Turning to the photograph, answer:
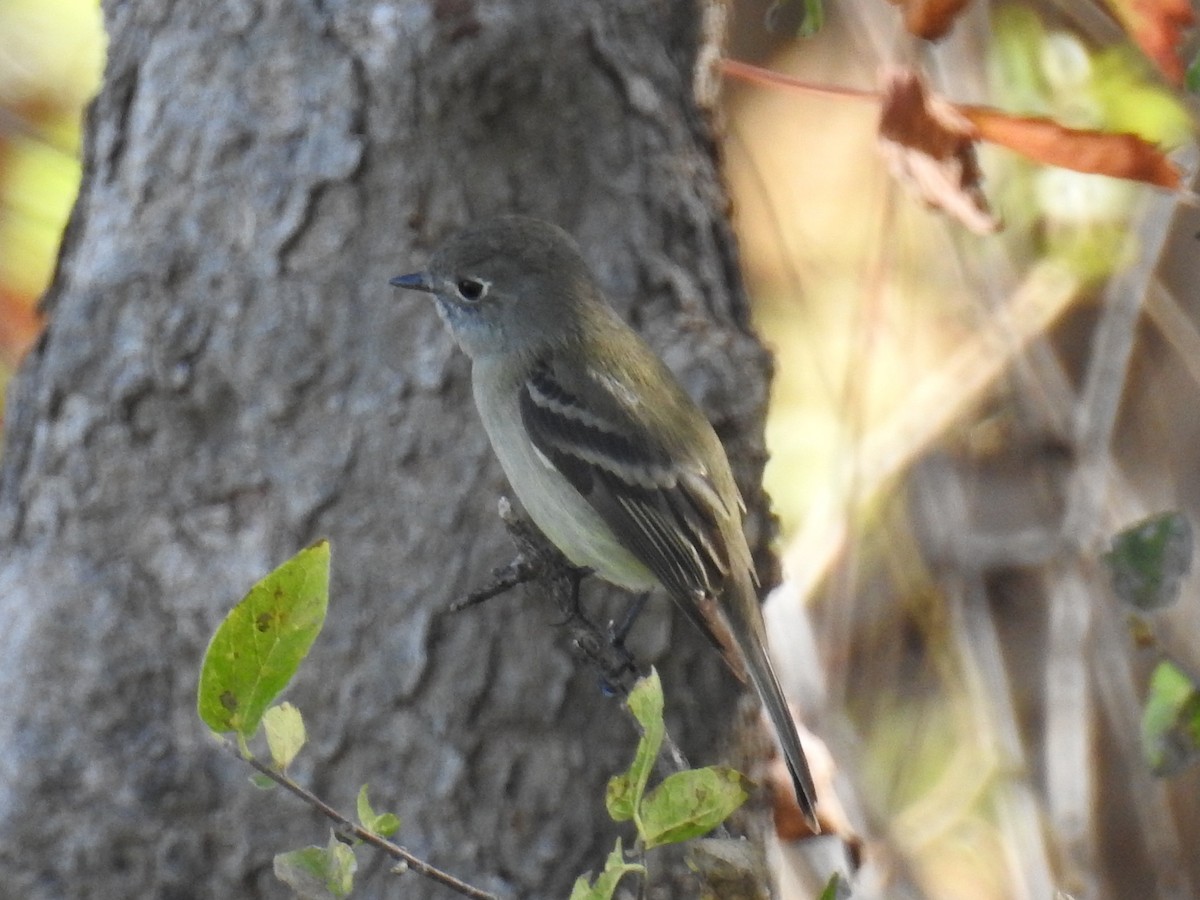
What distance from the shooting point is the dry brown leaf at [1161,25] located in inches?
103

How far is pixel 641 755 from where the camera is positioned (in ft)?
5.70

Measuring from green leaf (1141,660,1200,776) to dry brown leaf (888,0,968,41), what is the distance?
1299mm

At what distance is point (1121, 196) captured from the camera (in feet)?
15.9

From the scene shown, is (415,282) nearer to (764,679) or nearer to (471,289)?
(471,289)

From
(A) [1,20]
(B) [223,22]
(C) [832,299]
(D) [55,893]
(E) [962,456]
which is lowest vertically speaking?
(E) [962,456]

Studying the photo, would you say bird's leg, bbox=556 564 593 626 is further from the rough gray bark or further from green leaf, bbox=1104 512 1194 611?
green leaf, bbox=1104 512 1194 611

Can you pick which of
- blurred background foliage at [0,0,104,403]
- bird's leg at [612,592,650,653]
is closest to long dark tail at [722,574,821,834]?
bird's leg at [612,592,650,653]

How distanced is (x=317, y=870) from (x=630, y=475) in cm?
160

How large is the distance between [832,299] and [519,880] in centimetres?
327

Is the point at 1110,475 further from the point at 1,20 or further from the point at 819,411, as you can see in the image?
the point at 1,20

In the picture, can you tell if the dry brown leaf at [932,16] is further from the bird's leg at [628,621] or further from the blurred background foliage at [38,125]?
the blurred background foliage at [38,125]

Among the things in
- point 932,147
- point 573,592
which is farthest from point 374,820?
point 932,147

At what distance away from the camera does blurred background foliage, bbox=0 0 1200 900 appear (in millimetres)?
4598

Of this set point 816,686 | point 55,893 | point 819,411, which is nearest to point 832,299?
point 819,411
